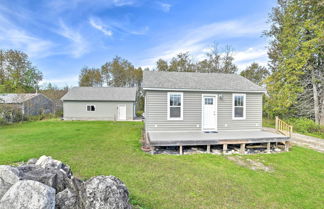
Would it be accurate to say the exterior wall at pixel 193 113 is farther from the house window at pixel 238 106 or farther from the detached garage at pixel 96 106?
the detached garage at pixel 96 106

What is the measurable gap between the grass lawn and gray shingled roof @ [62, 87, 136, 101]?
1395 cm

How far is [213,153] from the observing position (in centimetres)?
662

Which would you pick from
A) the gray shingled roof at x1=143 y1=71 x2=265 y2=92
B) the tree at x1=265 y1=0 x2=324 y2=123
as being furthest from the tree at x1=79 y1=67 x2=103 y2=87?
the tree at x1=265 y1=0 x2=324 y2=123

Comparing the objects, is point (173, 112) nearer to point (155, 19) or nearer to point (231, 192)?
point (231, 192)

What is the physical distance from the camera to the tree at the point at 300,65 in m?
11.7

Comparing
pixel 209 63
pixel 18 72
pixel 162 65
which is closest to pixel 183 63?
pixel 162 65

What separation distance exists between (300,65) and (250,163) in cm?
1121

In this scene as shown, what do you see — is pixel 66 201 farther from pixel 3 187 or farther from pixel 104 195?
pixel 3 187

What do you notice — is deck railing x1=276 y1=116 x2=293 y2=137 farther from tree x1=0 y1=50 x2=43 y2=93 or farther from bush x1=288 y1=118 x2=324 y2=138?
tree x1=0 y1=50 x2=43 y2=93

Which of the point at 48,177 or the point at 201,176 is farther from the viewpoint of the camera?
the point at 201,176

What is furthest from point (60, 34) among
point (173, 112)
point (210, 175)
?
point (210, 175)

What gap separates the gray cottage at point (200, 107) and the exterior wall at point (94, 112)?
40.5ft

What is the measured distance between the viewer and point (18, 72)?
85.5 feet

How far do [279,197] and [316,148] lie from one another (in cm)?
611
